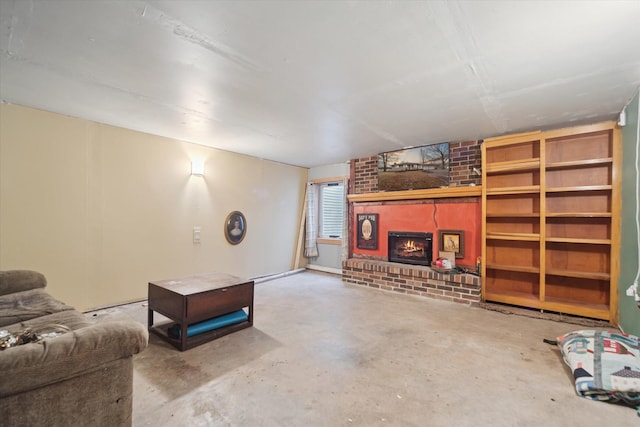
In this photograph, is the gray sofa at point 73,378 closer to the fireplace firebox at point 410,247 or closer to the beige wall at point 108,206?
the beige wall at point 108,206

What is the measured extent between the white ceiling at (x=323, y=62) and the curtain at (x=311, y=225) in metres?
2.69

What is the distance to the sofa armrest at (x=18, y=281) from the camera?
7.32 ft

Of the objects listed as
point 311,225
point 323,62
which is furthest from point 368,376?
point 311,225

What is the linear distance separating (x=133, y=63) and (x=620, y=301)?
16.7 feet

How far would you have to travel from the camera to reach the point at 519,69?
2.05 metres

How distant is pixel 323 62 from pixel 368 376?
7.66ft

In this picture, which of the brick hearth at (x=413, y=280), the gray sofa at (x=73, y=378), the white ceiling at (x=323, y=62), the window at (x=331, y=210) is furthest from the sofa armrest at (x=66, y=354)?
the window at (x=331, y=210)

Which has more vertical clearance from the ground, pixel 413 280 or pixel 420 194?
pixel 420 194

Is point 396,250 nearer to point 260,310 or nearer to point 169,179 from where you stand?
point 260,310

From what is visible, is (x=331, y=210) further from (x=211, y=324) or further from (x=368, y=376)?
(x=368, y=376)

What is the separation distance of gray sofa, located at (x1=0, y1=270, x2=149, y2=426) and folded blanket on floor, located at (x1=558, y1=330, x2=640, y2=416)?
2.77m

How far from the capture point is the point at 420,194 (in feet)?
14.0

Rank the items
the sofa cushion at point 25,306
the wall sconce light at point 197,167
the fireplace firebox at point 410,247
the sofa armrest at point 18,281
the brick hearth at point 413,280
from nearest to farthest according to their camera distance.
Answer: the sofa cushion at point 25,306
the sofa armrest at point 18,281
the brick hearth at point 413,280
the wall sconce light at point 197,167
the fireplace firebox at point 410,247

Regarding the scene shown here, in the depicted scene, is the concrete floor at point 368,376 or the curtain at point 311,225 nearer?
the concrete floor at point 368,376
